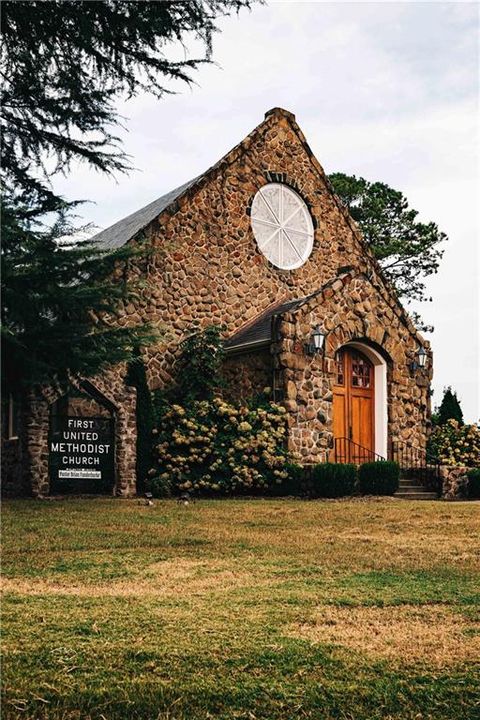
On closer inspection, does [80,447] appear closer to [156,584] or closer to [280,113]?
[156,584]

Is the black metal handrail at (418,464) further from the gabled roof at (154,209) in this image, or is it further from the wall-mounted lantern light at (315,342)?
the gabled roof at (154,209)

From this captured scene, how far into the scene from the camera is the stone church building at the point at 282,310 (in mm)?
16844

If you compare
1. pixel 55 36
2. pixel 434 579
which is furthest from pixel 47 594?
pixel 55 36

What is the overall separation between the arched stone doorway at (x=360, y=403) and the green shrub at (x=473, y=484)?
2.08 m

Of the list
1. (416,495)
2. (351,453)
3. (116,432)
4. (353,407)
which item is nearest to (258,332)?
(353,407)

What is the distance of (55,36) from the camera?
7199 millimetres

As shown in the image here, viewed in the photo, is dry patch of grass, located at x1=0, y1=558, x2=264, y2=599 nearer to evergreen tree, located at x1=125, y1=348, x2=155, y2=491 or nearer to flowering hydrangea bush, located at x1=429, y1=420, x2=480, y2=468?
evergreen tree, located at x1=125, y1=348, x2=155, y2=491

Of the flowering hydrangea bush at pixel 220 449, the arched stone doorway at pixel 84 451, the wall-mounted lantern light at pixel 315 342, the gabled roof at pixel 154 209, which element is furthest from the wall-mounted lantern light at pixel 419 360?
the arched stone doorway at pixel 84 451

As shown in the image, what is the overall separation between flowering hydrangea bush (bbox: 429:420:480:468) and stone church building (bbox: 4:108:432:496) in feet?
4.09

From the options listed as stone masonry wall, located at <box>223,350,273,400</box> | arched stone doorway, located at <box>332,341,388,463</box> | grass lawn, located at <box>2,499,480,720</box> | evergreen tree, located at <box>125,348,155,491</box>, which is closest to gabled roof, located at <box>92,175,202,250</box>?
stone masonry wall, located at <box>223,350,273,400</box>

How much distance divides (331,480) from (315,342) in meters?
3.11

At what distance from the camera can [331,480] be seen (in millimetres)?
15273

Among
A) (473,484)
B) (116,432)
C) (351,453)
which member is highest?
(116,432)

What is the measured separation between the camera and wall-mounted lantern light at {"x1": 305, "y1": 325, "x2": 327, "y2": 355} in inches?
665
